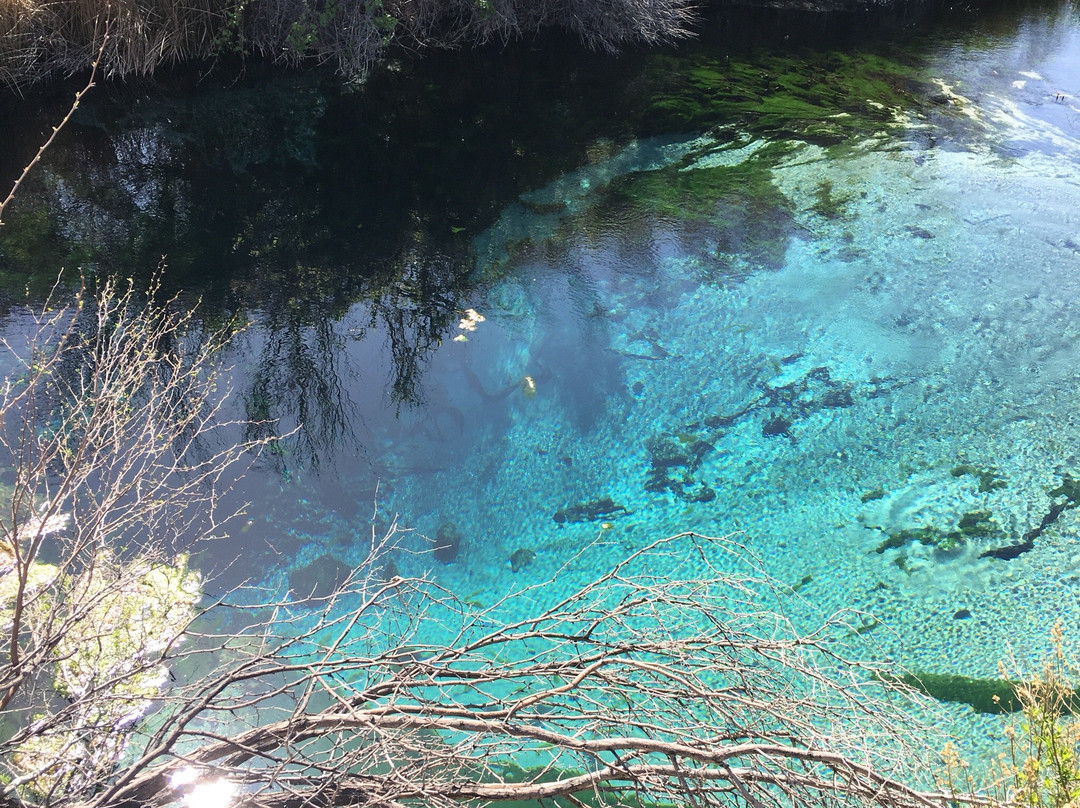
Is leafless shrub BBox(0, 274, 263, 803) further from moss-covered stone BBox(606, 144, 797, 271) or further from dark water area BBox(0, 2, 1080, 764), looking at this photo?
moss-covered stone BBox(606, 144, 797, 271)

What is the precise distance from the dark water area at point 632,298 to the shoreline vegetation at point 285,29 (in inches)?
16.2

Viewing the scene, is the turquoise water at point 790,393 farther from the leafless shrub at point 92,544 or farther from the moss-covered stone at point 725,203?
the leafless shrub at point 92,544

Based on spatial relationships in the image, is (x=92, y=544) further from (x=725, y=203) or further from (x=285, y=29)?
(x=285, y=29)

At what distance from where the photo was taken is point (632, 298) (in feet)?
23.1

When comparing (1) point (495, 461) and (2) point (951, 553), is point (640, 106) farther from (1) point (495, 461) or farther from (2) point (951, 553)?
(2) point (951, 553)

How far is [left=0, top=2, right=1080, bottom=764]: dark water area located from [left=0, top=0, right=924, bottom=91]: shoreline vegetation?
0.41 m

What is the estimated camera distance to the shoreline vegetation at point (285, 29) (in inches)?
359

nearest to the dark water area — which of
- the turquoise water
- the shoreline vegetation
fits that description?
the turquoise water

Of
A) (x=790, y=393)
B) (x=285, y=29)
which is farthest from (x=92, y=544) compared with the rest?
(x=285, y=29)

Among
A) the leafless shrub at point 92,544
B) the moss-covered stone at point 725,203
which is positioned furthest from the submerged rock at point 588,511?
the moss-covered stone at point 725,203

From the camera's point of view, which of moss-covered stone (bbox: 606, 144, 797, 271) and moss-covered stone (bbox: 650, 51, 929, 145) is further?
moss-covered stone (bbox: 650, 51, 929, 145)

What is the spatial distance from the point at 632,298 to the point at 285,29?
5990 mm

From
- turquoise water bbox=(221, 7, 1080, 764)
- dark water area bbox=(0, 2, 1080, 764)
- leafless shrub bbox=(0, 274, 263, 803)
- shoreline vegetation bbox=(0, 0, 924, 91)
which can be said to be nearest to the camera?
leafless shrub bbox=(0, 274, 263, 803)

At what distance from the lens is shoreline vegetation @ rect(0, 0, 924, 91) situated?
29.9ft
